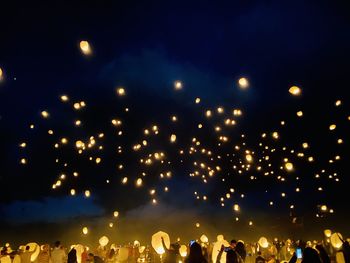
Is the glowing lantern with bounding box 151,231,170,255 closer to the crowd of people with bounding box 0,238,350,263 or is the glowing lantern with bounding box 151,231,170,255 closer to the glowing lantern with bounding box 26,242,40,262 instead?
the crowd of people with bounding box 0,238,350,263

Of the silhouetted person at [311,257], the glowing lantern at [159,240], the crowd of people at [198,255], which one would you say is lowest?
the silhouetted person at [311,257]

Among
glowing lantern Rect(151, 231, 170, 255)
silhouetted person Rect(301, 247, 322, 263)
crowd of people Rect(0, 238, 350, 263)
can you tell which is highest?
glowing lantern Rect(151, 231, 170, 255)

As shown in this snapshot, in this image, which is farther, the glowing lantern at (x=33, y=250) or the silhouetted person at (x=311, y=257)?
the glowing lantern at (x=33, y=250)

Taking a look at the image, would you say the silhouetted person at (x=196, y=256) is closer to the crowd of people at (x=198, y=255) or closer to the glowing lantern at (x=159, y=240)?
the crowd of people at (x=198, y=255)

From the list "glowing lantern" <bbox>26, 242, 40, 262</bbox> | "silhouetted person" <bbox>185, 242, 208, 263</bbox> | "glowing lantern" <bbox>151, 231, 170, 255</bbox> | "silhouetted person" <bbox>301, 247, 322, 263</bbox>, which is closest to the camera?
"silhouetted person" <bbox>185, 242, 208, 263</bbox>

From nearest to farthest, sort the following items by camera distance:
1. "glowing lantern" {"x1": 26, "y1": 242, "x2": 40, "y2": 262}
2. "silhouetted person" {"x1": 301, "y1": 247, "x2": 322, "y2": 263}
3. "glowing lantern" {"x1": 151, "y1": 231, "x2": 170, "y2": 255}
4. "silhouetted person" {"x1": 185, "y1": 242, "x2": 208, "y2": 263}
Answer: "silhouetted person" {"x1": 185, "y1": 242, "x2": 208, "y2": 263}
"silhouetted person" {"x1": 301, "y1": 247, "x2": 322, "y2": 263}
"glowing lantern" {"x1": 151, "y1": 231, "x2": 170, "y2": 255}
"glowing lantern" {"x1": 26, "y1": 242, "x2": 40, "y2": 262}

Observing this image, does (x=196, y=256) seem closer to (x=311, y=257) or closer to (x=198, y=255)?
(x=198, y=255)

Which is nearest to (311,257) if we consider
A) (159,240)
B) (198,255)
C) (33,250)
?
(198,255)

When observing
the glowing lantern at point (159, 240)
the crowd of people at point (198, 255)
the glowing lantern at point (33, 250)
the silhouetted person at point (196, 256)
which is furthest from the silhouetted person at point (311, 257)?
the glowing lantern at point (33, 250)

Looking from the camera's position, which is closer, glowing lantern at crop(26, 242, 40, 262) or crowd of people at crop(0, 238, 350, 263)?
crowd of people at crop(0, 238, 350, 263)

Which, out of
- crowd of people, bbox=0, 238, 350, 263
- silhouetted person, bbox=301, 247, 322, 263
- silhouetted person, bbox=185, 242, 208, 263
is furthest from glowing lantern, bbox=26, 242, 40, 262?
silhouetted person, bbox=301, 247, 322, 263

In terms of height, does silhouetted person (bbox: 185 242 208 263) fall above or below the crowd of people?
below

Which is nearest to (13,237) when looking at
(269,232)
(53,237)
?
(53,237)

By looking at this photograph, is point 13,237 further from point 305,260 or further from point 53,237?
point 305,260
